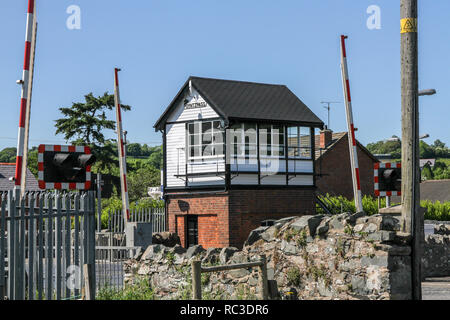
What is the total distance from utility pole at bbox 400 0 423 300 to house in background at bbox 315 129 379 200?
31.7m

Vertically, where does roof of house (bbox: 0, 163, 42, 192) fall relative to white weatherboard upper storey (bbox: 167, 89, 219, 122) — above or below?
below

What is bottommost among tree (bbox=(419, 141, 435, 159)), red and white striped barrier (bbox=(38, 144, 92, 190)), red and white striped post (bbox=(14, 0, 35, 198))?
red and white striped barrier (bbox=(38, 144, 92, 190))

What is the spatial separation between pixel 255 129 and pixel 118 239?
788 centimetres

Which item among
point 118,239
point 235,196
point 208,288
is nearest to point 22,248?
point 208,288

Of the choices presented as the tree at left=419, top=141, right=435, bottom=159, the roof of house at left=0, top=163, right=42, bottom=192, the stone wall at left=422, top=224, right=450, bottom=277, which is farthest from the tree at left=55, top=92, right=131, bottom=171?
the tree at left=419, top=141, right=435, bottom=159

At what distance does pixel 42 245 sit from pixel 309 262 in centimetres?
598

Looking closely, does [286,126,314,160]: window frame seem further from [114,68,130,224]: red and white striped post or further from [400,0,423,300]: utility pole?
[400,0,423,300]: utility pole

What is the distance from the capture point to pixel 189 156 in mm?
29812

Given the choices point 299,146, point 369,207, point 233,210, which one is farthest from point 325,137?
point 233,210

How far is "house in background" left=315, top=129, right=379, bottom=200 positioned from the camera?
4394 centimetres

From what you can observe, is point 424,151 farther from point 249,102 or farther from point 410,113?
point 410,113

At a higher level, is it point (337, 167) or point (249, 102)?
point (249, 102)

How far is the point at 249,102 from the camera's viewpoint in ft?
98.4

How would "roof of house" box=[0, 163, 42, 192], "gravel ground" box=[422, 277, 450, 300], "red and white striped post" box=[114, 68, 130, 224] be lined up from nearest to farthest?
"gravel ground" box=[422, 277, 450, 300] < "red and white striped post" box=[114, 68, 130, 224] < "roof of house" box=[0, 163, 42, 192]
